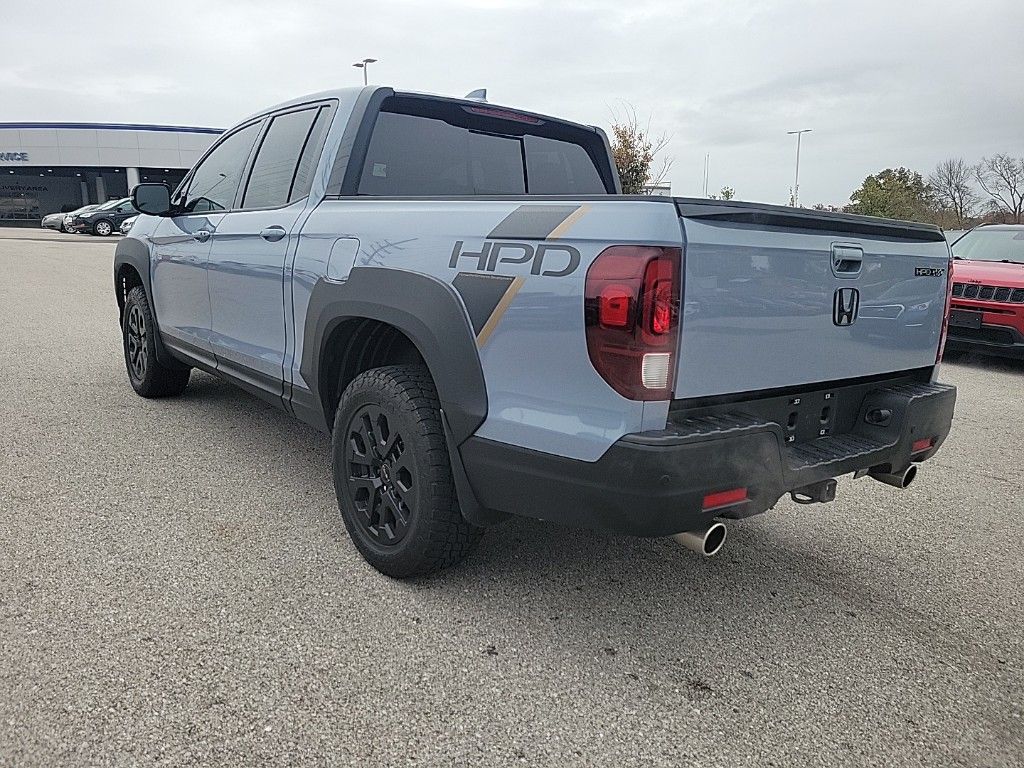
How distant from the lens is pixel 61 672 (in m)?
2.39

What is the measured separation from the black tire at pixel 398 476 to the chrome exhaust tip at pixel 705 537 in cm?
78

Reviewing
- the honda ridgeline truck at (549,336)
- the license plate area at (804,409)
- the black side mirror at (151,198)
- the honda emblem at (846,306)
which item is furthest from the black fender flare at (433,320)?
the black side mirror at (151,198)

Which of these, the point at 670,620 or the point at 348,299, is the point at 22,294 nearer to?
the point at 348,299

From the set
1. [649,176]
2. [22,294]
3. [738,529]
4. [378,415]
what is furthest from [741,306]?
[649,176]

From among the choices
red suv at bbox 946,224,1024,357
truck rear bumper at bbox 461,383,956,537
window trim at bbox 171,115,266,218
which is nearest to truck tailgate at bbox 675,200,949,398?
truck rear bumper at bbox 461,383,956,537

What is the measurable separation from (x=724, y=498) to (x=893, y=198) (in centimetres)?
4342

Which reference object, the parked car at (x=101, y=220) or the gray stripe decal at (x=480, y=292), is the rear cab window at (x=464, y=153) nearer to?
the gray stripe decal at (x=480, y=292)

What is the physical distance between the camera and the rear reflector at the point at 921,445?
2.98 m

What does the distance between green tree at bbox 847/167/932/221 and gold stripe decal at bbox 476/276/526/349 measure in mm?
33953

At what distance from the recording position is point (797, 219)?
248 cm

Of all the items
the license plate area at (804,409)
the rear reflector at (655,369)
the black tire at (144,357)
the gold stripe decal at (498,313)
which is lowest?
the black tire at (144,357)

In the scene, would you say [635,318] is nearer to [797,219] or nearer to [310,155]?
[797,219]

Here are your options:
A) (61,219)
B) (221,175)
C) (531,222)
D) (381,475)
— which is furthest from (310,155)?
(61,219)

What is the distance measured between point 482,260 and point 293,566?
1478mm
